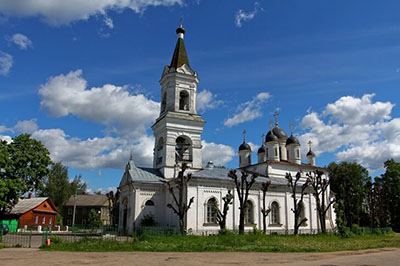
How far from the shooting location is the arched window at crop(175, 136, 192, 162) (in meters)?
30.4

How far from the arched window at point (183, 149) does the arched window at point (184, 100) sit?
300 centimetres

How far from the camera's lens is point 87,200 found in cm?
6406

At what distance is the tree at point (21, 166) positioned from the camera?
3206cm

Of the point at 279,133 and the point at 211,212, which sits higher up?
the point at 279,133

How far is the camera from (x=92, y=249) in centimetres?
1669

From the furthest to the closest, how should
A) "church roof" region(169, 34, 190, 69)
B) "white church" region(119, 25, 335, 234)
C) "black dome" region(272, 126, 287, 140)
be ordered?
"black dome" region(272, 126, 287, 140) < "church roof" region(169, 34, 190, 69) < "white church" region(119, 25, 335, 234)

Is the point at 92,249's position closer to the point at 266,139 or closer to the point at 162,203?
the point at 162,203

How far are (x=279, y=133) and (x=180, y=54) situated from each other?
17.7 m

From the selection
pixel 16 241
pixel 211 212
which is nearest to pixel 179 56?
pixel 211 212

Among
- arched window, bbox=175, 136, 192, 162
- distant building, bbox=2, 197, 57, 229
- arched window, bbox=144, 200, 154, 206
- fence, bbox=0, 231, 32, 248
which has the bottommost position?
fence, bbox=0, 231, 32, 248

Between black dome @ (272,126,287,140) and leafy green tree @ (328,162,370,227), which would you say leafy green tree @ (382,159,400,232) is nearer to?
leafy green tree @ (328,162,370,227)

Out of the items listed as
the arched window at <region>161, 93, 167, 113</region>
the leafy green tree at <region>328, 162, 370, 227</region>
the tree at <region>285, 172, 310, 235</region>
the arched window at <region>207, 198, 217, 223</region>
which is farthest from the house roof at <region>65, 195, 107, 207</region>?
the tree at <region>285, 172, 310, 235</region>

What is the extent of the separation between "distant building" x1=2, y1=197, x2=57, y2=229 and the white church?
2034cm

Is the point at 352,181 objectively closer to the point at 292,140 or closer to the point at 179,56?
the point at 292,140
